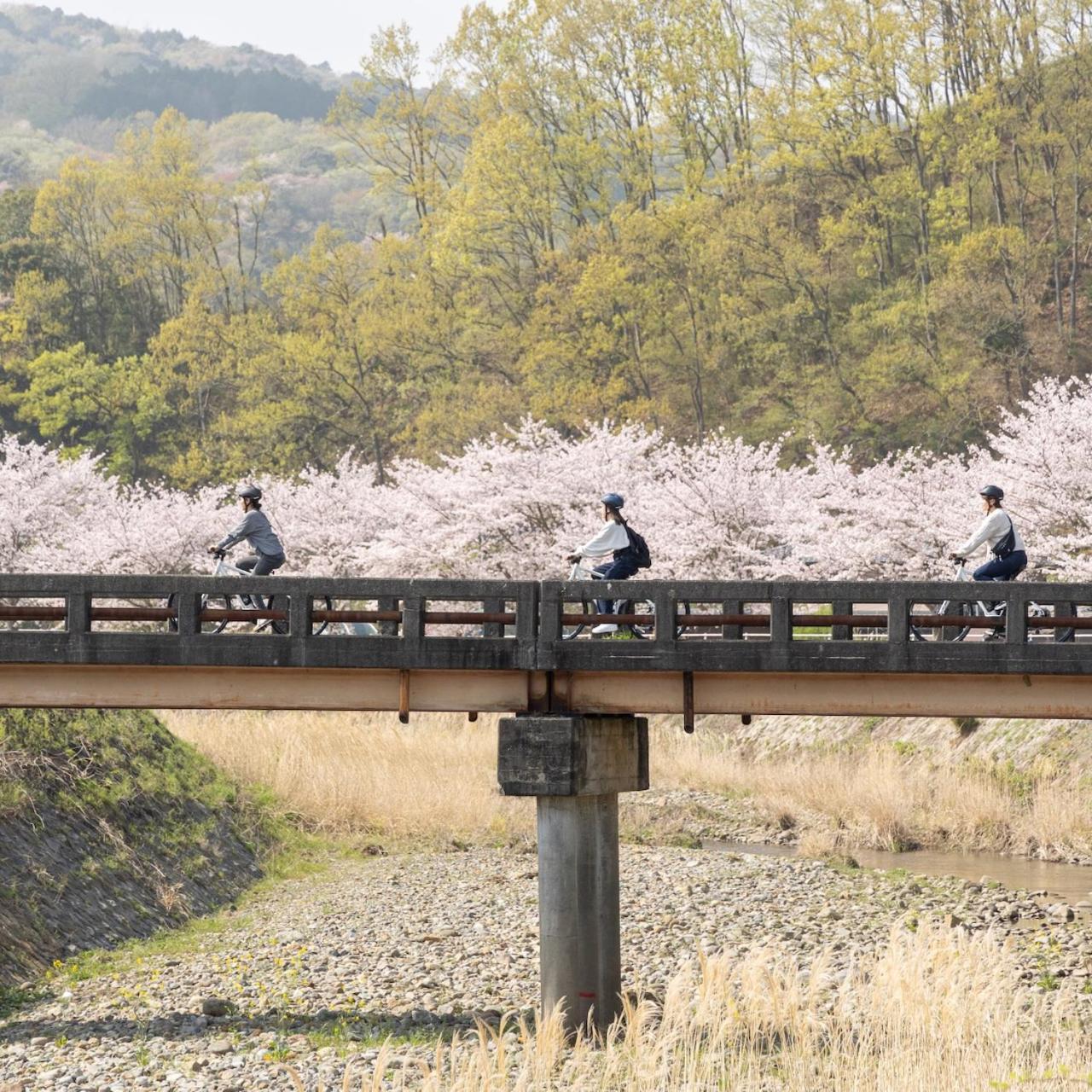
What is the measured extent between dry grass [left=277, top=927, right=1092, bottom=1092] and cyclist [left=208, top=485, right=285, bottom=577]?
5922 mm

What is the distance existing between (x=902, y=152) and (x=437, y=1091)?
2176 inches

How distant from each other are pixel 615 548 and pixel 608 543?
100 mm

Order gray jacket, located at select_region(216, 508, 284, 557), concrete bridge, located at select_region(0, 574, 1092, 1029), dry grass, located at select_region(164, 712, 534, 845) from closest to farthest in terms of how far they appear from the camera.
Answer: concrete bridge, located at select_region(0, 574, 1092, 1029), gray jacket, located at select_region(216, 508, 284, 557), dry grass, located at select_region(164, 712, 534, 845)

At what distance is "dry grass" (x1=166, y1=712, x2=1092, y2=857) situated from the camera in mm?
25984

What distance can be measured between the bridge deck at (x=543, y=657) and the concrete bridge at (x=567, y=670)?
2cm

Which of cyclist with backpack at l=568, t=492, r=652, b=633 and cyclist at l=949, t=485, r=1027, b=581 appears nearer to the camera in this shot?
cyclist at l=949, t=485, r=1027, b=581

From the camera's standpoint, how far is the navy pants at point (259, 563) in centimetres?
1783

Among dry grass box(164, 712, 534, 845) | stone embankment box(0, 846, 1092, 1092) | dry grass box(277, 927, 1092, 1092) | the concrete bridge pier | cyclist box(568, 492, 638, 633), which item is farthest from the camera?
dry grass box(164, 712, 534, 845)

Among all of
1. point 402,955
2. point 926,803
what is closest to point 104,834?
point 402,955

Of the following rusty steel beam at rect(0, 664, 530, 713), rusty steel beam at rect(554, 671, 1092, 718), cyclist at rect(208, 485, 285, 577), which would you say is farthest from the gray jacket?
rusty steel beam at rect(554, 671, 1092, 718)

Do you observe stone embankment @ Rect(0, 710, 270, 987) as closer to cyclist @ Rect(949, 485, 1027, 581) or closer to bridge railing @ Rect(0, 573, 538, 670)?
bridge railing @ Rect(0, 573, 538, 670)

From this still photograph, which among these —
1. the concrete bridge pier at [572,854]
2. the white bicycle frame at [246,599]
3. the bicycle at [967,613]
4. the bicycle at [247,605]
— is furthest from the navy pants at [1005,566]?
the bicycle at [247,605]

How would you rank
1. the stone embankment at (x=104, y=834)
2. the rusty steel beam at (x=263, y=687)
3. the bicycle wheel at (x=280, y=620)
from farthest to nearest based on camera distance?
1. the stone embankment at (x=104, y=834)
2. the bicycle wheel at (x=280, y=620)
3. the rusty steel beam at (x=263, y=687)

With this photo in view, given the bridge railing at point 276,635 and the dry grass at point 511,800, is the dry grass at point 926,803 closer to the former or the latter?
the dry grass at point 511,800
